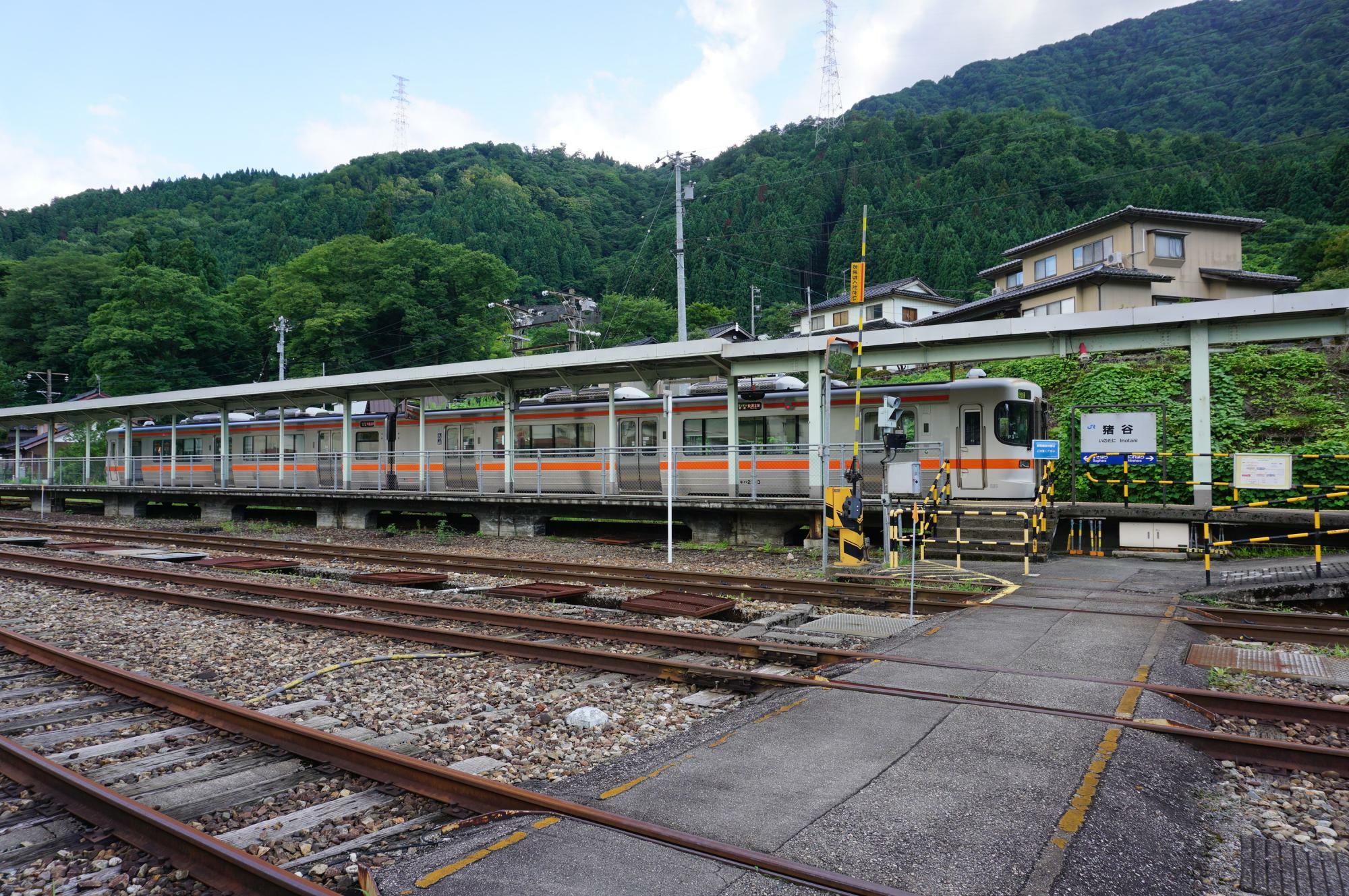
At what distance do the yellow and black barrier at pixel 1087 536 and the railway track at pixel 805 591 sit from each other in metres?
7.06

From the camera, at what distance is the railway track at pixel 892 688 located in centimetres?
498

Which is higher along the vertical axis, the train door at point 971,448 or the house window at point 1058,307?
the house window at point 1058,307

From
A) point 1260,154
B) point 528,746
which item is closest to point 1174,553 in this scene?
point 528,746

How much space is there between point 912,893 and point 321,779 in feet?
11.0

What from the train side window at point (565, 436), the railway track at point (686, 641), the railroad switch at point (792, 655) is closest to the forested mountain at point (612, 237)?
the train side window at point (565, 436)

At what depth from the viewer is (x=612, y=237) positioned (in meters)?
77.6

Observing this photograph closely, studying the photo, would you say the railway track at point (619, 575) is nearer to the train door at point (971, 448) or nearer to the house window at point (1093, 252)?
the train door at point (971, 448)

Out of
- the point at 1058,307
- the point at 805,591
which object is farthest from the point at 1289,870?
the point at 1058,307

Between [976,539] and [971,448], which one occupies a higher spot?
[971,448]

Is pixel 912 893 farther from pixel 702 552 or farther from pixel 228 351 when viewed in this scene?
pixel 228 351

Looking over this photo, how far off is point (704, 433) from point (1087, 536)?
28.5 ft

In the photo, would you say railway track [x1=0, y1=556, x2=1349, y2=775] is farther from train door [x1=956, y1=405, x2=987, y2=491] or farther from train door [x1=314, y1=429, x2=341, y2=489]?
train door [x1=314, y1=429, x2=341, y2=489]

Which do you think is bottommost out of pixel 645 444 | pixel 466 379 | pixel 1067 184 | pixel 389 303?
pixel 645 444

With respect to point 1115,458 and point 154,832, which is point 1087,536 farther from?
point 154,832
